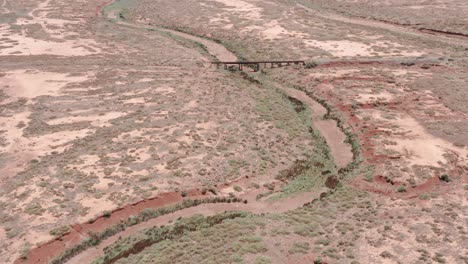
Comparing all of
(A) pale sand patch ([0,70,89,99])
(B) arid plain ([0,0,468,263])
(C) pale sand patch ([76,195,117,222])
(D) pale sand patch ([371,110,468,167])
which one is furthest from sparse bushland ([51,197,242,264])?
(A) pale sand patch ([0,70,89,99])

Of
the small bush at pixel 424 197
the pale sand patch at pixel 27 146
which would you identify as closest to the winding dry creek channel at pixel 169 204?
the small bush at pixel 424 197

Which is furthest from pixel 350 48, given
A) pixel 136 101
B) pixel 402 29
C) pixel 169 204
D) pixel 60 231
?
pixel 60 231

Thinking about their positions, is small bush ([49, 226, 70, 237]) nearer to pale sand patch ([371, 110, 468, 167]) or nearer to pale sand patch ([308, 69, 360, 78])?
pale sand patch ([371, 110, 468, 167])

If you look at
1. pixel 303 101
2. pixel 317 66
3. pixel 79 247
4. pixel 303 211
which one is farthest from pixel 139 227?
pixel 317 66

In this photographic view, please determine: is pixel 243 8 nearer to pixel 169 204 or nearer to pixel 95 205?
pixel 169 204

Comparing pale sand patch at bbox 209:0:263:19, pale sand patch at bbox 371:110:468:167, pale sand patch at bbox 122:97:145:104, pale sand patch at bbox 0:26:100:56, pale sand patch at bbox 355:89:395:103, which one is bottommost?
pale sand patch at bbox 371:110:468:167
